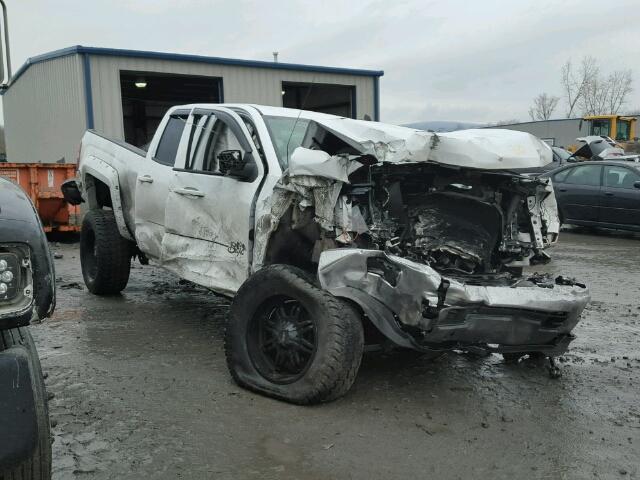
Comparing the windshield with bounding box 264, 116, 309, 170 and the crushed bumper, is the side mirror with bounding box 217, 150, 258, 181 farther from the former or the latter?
the crushed bumper

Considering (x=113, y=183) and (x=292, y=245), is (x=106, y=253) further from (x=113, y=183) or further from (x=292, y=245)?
(x=292, y=245)

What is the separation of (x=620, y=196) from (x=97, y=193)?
9051 millimetres

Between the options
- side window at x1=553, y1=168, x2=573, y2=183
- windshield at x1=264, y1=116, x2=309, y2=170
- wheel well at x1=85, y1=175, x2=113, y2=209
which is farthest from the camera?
side window at x1=553, y1=168, x2=573, y2=183

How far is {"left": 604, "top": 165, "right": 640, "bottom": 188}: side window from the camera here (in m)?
11.5

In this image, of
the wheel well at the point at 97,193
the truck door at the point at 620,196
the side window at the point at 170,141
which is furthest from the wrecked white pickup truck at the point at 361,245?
the truck door at the point at 620,196

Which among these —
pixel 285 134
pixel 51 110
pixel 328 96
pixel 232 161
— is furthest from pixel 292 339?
pixel 328 96

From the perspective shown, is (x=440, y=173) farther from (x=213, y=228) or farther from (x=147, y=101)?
(x=147, y=101)

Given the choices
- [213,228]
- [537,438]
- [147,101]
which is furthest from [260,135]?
[147,101]

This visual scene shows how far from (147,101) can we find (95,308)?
1990 centimetres

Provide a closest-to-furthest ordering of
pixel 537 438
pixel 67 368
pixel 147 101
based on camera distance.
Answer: pixel 537 438 < pixel 67 368 < pixel 147 101

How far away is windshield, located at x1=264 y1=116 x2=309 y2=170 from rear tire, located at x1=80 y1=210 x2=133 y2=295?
2455 mm

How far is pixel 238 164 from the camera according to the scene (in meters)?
4.48

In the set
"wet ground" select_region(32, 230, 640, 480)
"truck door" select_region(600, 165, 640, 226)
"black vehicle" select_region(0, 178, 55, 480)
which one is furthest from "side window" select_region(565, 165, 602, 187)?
"black vehicle" select_region(0, 178, 55, 480)

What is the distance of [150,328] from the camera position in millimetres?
5660
